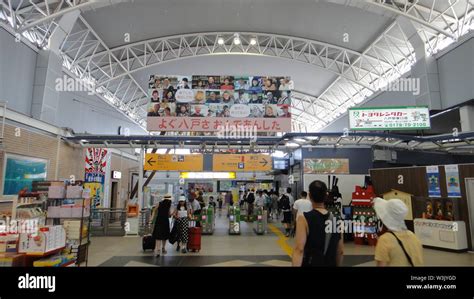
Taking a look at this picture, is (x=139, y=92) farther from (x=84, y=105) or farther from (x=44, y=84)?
(x=44, y=84)

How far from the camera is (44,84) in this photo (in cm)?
984

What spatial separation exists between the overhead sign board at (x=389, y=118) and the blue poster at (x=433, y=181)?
198 centimetres

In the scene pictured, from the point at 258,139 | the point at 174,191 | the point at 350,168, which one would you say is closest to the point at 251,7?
the point at 258,139

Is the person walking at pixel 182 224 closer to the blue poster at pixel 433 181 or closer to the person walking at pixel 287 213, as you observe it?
the person walking at pixel 287 213

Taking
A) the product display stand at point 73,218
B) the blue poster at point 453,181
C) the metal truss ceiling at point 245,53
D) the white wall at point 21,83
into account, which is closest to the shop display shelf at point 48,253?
the product display stand at point 73,218

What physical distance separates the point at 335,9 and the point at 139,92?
50.5 feet

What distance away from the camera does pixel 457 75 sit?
34.7 ft

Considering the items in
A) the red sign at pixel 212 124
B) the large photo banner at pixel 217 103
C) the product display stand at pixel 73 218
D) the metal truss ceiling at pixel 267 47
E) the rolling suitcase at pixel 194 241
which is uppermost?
the metal truss ceiling at pixel 267 47

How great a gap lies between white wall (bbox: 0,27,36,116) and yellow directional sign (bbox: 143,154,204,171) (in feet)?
14.4

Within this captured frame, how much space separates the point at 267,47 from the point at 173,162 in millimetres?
9103

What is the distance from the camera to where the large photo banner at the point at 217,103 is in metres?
10.4

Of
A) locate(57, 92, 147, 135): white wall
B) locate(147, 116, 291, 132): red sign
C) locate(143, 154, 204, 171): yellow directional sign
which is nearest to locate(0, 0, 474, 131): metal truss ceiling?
locate(57, 92, 147, 135): white wall

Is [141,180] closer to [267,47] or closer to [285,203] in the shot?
[285,203]

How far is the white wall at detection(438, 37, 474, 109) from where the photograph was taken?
33.0ft
